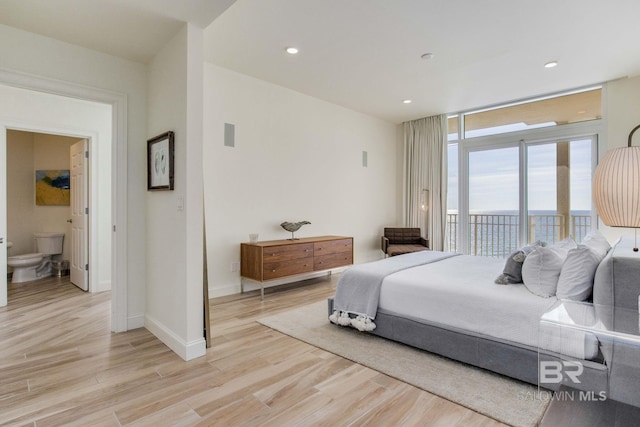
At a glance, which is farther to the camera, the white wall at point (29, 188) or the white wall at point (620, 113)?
the white wall at point (29, 188)

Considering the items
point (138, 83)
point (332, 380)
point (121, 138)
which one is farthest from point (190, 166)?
point (332, 380)

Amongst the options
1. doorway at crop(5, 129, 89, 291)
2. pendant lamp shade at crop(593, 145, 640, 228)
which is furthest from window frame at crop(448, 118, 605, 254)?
doorway at crop(5, 129, 89, 291)

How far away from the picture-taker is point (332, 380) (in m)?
2.16

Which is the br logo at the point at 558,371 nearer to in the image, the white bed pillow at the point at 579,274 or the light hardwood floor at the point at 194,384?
the light hardwood floor at the point at 194,384

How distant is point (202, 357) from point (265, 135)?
300cm

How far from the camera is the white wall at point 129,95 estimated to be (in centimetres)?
268

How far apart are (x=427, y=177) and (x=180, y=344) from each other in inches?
202

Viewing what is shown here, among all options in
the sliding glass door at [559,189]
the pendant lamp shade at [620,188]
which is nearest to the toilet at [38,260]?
the pendant lamp shade at [620,188]

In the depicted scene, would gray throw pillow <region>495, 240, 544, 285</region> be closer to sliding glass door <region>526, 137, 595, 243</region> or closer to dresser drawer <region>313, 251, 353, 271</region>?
dresser drawer <region>313, 251, 353, 271</region>

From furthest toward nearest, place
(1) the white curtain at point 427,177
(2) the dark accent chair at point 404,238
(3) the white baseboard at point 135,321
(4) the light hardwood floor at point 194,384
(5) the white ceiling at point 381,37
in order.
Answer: (1) the white curtain at point 427,177
(2) the dark accent chair at point 404,238
(3) the white baseboard at point 135,321
(5) the white ceiling at point 381,37
(4) the light hardwood floor at point 194,384

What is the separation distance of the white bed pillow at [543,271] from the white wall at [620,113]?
2.96m

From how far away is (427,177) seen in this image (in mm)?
6250

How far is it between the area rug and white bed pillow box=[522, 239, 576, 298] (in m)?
0.61

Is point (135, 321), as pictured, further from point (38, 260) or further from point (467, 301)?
point (38, 260)
